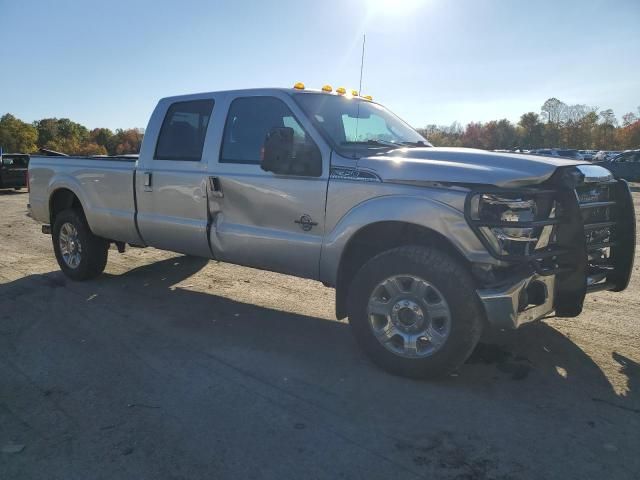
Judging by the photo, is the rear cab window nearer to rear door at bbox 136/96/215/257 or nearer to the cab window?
rear door at bbox 136/96/215/257

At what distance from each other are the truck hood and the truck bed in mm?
2946

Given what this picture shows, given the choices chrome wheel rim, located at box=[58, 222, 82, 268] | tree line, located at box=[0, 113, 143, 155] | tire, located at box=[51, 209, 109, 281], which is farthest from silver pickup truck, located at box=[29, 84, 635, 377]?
tree line, located at box=[0, 113, 143, 155]

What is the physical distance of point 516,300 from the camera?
3121 mm

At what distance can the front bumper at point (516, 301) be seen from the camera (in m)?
3.10

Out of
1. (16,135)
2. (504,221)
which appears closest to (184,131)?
(504,221)

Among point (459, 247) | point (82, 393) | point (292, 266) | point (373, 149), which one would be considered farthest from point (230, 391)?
point (373, 149)

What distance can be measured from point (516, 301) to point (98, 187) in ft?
15.3

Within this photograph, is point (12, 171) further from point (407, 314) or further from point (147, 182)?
point (407, 314)

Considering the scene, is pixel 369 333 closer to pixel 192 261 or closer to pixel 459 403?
pixel 459 403

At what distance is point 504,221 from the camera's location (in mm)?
3193

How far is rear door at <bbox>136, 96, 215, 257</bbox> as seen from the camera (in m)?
4.78

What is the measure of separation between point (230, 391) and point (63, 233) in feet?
13.2

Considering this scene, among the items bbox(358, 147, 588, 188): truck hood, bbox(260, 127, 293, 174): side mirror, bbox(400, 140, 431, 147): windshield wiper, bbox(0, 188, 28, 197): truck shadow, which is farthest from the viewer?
bbox(0, 188, 28, 197): truck shadow

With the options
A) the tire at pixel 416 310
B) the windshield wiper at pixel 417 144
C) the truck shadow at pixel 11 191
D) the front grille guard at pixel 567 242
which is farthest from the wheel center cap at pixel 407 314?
the truck shadow at pixel 11 191
